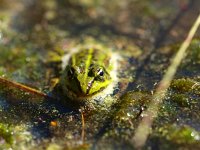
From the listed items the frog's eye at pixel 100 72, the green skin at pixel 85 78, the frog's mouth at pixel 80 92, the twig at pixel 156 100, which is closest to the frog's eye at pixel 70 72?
the green skin at pixel 85 78

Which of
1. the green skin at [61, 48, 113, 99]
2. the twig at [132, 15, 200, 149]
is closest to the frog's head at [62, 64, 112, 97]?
the green skin at [61, 48, 113, 99]

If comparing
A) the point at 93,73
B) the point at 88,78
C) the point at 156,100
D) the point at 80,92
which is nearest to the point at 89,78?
the point at 88,78

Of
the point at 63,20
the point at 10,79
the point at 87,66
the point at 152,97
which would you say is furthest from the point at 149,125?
the point at 63,20

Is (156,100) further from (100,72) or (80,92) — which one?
(80,92)

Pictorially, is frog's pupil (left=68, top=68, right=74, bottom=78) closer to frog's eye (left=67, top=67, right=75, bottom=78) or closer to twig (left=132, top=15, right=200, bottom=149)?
frog's eye (left=67, top=67, right=75, bottom=78)

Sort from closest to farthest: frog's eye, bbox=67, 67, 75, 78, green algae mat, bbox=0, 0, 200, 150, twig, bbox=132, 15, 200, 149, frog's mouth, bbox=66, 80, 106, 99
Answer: twig, bbox=132, 15, 200, 149
green algae mat, bbox=0, 0, 200, 150
frog's mouth, bbox=66, 80, 106, 99
frog's eye, bbox=67, 67, 75, 78

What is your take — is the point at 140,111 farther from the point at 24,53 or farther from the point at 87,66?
the point at 24,53
